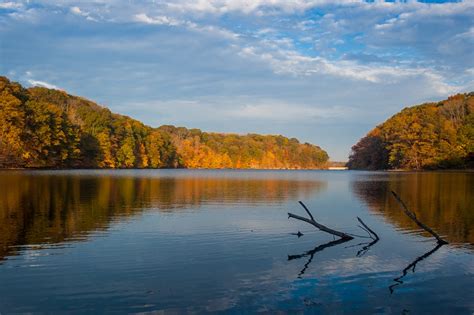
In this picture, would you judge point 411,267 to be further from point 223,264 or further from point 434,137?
point 434,137

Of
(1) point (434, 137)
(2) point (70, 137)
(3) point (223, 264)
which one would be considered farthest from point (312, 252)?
(1) point (434, 137)

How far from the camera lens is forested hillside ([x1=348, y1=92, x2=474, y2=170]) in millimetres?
103750

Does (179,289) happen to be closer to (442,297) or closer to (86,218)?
(442,297)

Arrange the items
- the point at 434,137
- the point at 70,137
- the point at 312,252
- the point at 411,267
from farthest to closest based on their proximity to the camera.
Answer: the point at 434,137, the point at 70,137, the point at 312,252, the point at 411,267

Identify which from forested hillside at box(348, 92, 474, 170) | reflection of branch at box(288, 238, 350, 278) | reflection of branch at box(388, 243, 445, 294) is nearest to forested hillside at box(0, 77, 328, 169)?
forested hillside at box(348, 92, 474, 170)

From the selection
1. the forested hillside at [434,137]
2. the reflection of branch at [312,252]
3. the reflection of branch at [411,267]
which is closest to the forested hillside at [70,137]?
the forested hillside at [434,137]

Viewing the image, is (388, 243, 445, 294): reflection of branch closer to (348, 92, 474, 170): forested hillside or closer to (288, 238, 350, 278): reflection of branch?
(288, 238, 350, 278): reflection of branch

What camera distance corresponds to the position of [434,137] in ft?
363

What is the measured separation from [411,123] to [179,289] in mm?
119131

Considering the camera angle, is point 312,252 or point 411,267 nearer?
point 411,267

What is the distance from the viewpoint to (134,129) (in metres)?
154

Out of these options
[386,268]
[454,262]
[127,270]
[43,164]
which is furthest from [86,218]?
[43,164]

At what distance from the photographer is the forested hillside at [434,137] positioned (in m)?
104

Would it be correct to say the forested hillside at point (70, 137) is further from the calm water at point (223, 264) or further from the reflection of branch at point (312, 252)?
the reflection of branch at point (312, 252)
